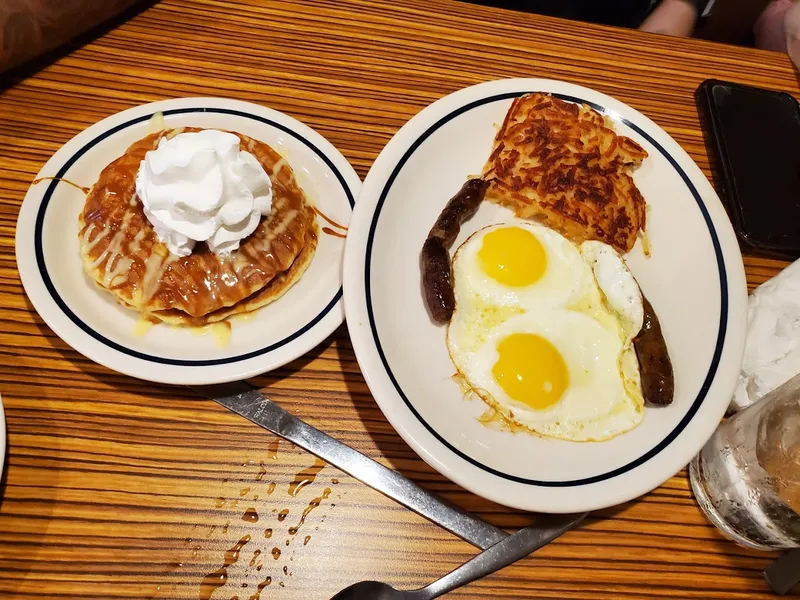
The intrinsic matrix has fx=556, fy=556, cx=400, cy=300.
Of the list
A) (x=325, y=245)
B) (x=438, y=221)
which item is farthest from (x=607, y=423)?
(x=325, y=245)

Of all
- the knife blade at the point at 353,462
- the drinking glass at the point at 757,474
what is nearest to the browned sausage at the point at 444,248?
the knife blade at the point at 353,462

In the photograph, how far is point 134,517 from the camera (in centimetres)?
133

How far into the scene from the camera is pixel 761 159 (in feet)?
7.01

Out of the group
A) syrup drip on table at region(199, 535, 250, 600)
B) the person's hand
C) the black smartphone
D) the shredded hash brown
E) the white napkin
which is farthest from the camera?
the person's hand

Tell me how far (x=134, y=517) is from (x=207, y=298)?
565 millimetres

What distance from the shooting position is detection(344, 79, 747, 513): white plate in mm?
1325

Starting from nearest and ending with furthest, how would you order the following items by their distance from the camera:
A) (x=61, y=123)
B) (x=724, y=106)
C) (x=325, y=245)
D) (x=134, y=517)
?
(x=134, y=517) < (x=325, y=245) < (x=61, y=123) < (x=724, y=106)

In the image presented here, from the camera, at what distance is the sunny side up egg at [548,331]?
58.7 inches

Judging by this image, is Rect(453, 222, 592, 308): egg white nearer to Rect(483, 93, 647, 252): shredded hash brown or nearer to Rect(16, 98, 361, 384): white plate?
Rect(483, 93, 647, 252): shredded hash brown

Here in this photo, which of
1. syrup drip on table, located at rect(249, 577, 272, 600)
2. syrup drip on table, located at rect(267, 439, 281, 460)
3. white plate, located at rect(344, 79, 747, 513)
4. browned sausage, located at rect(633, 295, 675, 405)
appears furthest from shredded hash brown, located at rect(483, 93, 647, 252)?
syrup drip on table, located at rect(249, 577, 272, 600)

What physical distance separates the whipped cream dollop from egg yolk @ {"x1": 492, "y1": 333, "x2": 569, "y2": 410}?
0.81m

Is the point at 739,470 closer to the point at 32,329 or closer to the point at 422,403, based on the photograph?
the point at 422,403

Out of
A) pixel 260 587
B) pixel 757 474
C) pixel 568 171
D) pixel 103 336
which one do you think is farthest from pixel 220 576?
pixel 568 171

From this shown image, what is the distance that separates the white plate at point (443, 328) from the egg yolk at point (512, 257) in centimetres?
12
